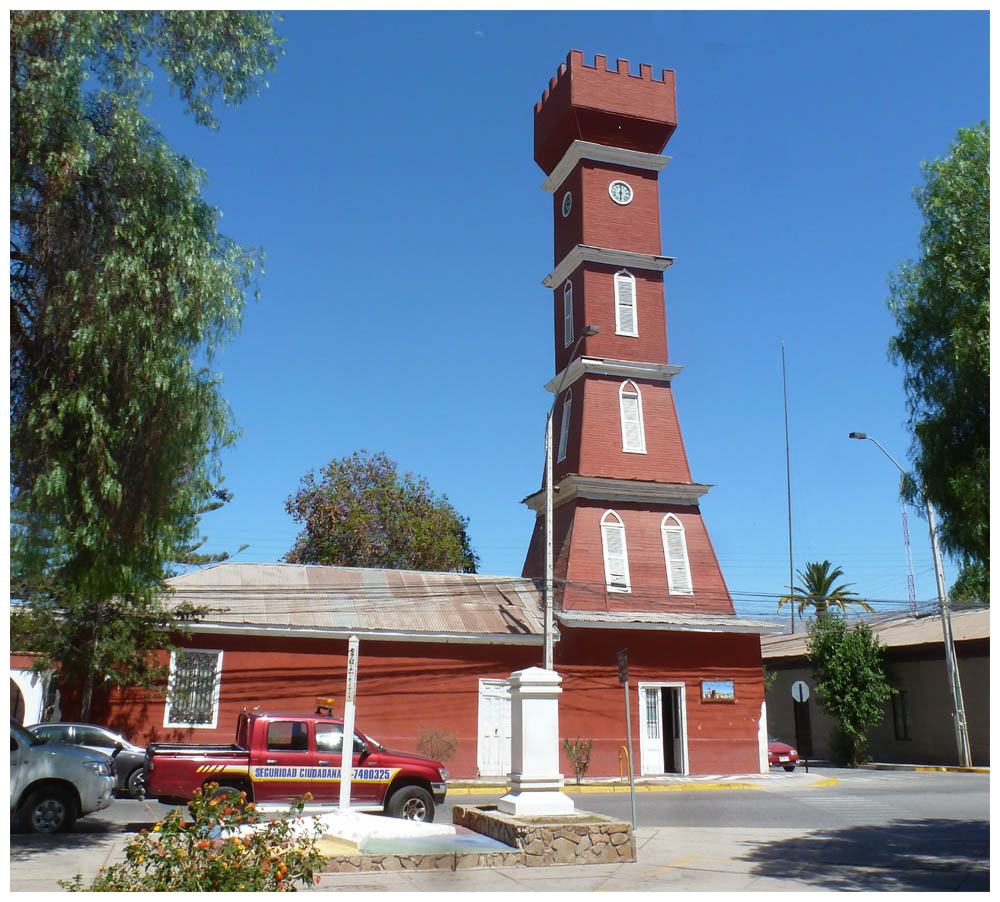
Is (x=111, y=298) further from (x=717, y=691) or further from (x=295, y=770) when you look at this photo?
(x=717, y=691)

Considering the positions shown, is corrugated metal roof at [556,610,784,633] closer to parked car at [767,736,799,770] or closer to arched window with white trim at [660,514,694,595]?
arched window with white trim at [660,514,694,595]

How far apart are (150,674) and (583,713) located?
11.3 m

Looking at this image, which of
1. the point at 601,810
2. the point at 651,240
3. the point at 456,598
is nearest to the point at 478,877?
the point at 601,810

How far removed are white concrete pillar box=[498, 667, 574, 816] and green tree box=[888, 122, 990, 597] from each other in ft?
18.1

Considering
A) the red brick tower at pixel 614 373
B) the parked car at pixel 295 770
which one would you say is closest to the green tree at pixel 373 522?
the red brick tower at pixel 614 373

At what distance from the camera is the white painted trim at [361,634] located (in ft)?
73.9

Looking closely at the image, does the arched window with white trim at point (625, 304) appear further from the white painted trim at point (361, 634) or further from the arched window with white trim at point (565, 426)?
the white painted trim at point (361, 634)

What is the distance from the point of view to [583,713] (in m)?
24.8

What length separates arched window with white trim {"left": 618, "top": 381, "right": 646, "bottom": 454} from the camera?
27.7m

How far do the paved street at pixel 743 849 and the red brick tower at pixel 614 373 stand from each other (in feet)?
27.1

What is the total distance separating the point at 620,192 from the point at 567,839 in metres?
23.2

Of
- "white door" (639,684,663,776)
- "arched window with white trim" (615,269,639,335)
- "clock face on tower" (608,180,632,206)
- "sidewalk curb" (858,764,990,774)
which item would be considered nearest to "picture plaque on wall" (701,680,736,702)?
"white door" (639,684,663,776)

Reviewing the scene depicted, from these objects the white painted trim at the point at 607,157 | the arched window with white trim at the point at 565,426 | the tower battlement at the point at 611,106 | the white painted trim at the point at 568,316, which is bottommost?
the arched window with white trim at the point at 565,426

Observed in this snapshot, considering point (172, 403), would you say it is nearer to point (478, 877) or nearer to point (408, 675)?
point (478, 877)
